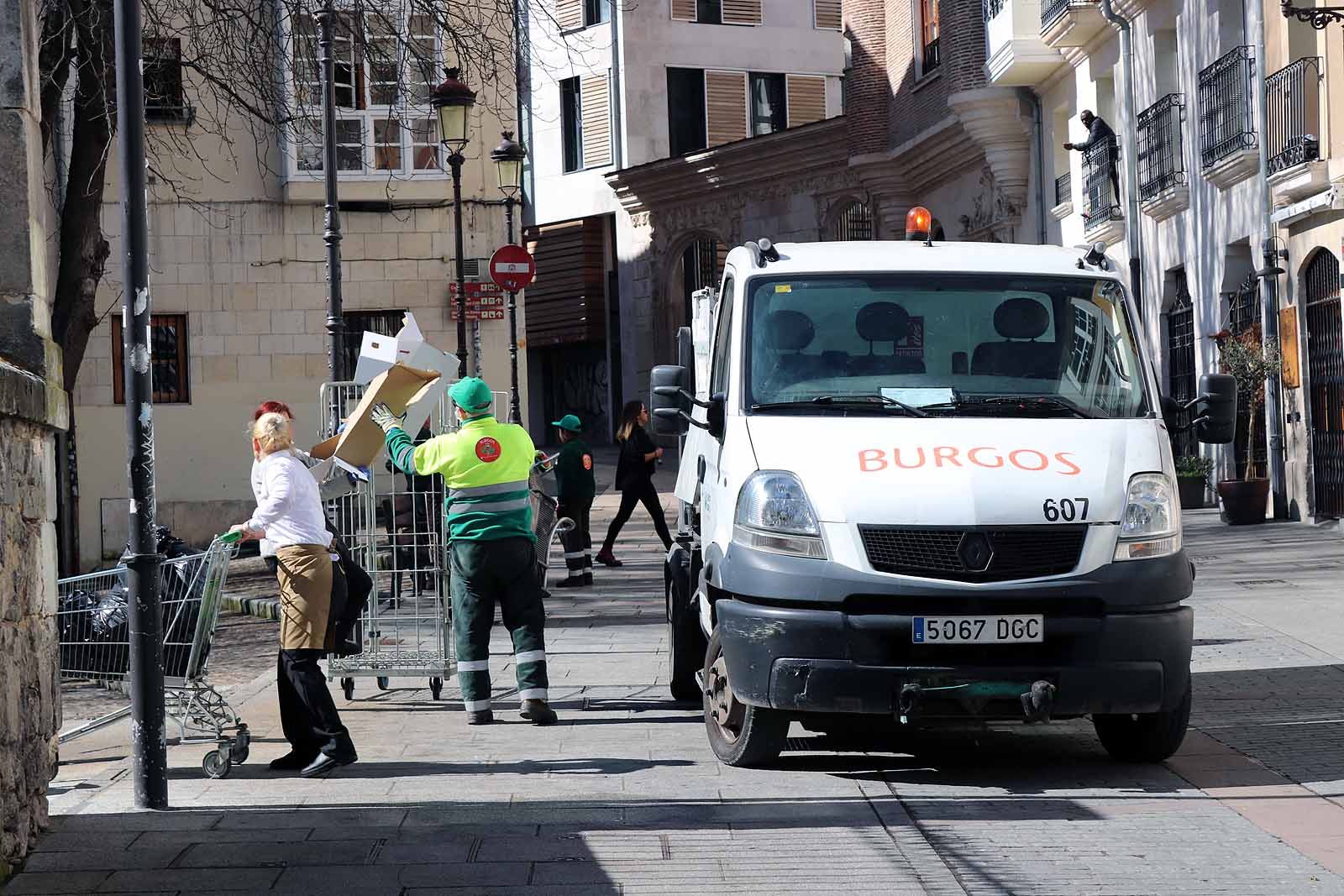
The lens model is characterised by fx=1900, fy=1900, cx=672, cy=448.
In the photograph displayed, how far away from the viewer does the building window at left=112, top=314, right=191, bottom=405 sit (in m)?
25.4

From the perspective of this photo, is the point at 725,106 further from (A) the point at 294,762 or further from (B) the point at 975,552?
(B) the point at 975,552

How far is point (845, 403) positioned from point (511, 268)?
15013 millimetres

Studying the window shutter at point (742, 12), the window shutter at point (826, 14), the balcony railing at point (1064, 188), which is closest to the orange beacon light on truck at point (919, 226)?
the balcony railing at point (1064, 188)

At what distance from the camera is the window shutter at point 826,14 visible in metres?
42.8

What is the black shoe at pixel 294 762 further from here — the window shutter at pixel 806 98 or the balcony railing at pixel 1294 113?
the window shutter at pixel 806 98

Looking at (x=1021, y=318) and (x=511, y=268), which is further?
(x=511, y=268)

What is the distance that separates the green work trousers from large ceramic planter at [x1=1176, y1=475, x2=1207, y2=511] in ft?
49.4

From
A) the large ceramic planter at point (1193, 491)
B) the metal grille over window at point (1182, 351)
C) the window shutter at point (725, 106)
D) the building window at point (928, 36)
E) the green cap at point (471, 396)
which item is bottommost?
the large ceramic planter at point (1193, 491)

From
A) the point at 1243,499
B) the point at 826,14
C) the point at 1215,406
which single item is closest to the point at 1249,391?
the point at 1243,499

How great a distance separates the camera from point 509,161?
78.3ft

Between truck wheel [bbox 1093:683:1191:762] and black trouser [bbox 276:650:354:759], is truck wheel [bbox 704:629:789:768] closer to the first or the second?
truck wheel [bbox 1093:683:1191:762]

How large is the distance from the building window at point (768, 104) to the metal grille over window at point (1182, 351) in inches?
722

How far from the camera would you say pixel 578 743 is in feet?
28.2

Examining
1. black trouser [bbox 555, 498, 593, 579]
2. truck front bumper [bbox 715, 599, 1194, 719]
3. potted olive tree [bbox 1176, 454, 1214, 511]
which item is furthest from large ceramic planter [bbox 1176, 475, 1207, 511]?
truck front bumper [bbox 715, 599, 1194, 719]
